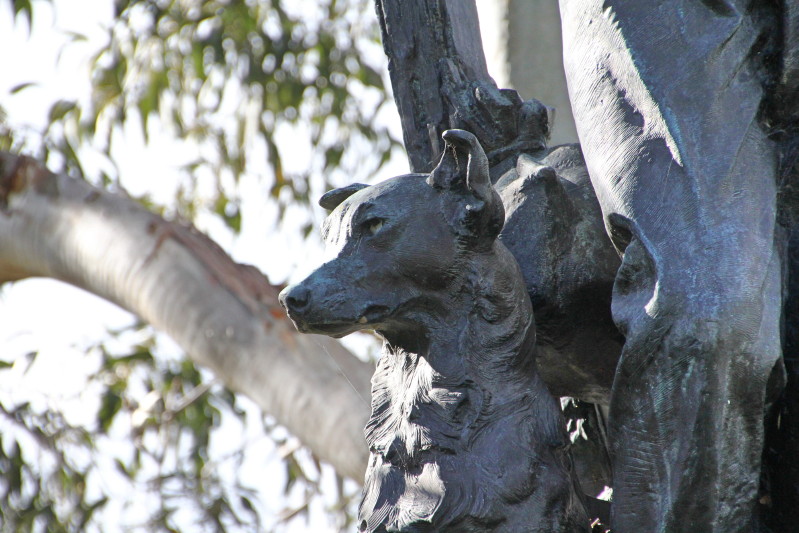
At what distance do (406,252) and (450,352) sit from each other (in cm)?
11

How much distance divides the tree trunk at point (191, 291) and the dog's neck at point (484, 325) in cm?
221

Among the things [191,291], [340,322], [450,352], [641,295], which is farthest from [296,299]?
[191,291]

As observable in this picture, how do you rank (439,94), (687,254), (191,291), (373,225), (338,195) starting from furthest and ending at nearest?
(191,291)
(439,94)
(338,195)
(373,225)
(687,254)

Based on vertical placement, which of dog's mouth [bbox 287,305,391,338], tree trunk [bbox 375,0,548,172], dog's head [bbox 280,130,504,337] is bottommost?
dog's mouth [bbox 287,305,391,338]

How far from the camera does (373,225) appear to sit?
127cm

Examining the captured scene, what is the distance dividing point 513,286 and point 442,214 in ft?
0.34

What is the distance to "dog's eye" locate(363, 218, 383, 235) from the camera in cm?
126

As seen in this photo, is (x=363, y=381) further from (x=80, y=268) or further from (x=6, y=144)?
(x=6, y=144)

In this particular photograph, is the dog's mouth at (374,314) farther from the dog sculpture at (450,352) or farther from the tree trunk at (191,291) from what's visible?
the tree trunk at (191,291)

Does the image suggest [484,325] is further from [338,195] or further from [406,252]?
[338,195]

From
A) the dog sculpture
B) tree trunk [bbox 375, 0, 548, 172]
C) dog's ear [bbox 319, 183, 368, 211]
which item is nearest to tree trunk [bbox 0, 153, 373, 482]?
tree trunk [bbox 375, 0, 548, 172]

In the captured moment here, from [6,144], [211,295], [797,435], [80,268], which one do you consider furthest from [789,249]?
[6,144]

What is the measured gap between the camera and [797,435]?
48.7 inches

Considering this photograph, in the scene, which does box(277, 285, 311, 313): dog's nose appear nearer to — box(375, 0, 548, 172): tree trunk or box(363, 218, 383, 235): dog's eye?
box(363, 218, 383, 235): dog's eye
